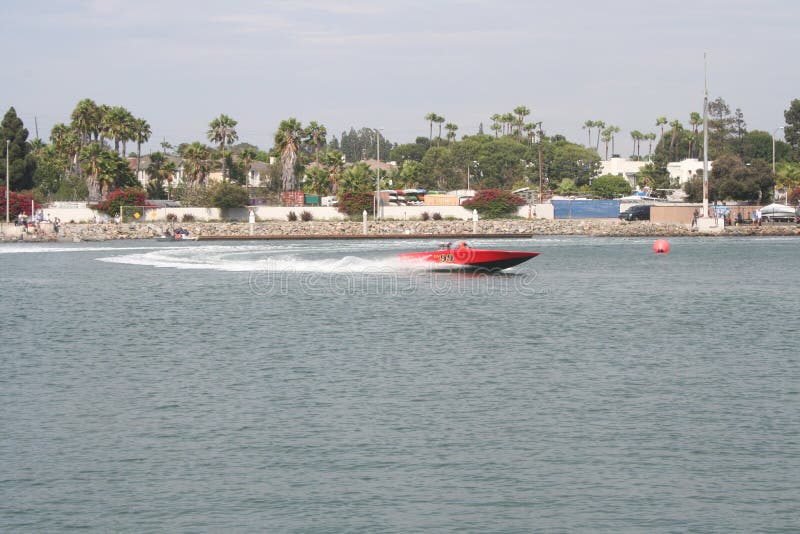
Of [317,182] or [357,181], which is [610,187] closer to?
[317,182]

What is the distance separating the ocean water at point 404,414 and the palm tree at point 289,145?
246 feet

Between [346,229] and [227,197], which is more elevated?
[227,197]

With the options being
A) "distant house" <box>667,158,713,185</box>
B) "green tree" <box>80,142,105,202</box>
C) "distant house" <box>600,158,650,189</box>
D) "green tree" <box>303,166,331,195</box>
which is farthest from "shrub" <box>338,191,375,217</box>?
"distant house" <box>600,158,650,189</box>

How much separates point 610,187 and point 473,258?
9830 cm

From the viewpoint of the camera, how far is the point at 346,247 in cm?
8231

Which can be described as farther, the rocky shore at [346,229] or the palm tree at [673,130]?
the palm tree at [673,130]

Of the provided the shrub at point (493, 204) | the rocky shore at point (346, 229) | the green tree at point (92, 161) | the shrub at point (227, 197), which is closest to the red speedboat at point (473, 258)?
the rocky shore at point (346, 229)

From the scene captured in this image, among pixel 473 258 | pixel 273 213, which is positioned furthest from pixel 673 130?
pixel 473 258

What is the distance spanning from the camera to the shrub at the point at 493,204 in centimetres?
10988

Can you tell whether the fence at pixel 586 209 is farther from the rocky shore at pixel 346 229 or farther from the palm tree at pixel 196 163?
the palm tree at pixel 196 163

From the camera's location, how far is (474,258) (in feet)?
173

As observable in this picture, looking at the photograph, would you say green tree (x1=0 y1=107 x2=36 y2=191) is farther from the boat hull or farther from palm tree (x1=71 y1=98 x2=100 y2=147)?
the boat hull

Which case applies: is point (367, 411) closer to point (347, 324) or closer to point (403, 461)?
point (403, 461)

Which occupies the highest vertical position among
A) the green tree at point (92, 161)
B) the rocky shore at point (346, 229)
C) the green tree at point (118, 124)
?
the green tree at point (118, 124)
